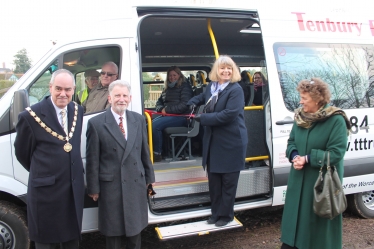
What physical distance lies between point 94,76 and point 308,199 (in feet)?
7.64

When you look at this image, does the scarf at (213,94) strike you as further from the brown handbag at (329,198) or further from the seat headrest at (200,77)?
the seat headrest at (200,77)

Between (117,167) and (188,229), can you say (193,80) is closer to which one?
(188,229)

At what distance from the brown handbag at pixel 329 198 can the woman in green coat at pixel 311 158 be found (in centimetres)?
11

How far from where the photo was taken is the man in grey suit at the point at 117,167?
2744 mm

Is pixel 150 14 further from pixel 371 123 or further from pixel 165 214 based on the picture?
pixel 371 123

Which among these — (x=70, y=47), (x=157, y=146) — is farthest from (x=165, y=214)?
(x=70, y=47)

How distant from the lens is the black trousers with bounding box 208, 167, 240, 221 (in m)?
3.51

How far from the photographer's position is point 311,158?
263cm

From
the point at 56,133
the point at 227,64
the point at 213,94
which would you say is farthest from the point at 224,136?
the point at 56,133

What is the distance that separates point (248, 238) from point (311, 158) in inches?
72.0

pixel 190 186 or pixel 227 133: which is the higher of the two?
pixel 227 133

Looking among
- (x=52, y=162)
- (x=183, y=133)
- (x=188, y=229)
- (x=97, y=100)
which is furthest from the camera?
(x=183, y=133)

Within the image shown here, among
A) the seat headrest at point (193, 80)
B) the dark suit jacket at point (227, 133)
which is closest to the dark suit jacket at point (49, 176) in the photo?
the dark suit jacket at point (227, 133)

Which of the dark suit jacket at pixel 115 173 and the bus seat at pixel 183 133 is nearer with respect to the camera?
the dark suit jacket at pixel 115 173
